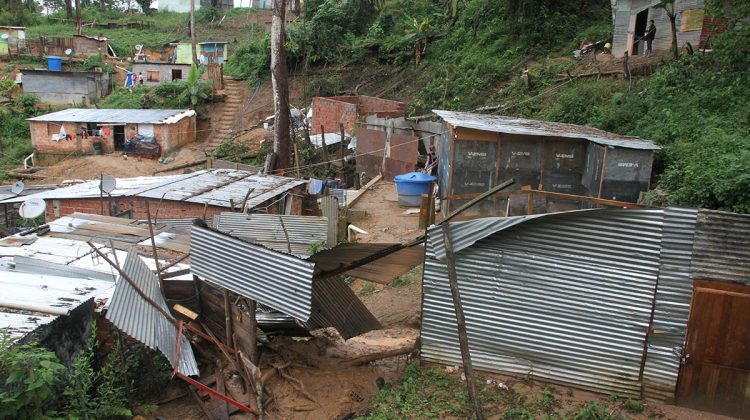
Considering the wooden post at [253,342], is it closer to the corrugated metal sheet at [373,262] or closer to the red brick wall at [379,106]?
the corrugated metal sheet at [373,262]

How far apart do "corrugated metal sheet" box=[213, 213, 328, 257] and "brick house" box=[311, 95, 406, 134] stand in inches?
569

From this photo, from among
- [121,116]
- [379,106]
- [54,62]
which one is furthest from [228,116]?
[54,62]

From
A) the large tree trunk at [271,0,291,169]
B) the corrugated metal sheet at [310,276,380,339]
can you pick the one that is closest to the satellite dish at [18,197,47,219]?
the corrugated metal sheet at [310,276,380,339]

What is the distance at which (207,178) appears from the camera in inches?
612

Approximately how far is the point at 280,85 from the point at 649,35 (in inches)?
496

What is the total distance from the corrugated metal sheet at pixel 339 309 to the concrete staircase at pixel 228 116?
69.5 feet

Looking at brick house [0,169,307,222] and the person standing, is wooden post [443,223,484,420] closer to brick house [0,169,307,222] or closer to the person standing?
brick house [0,169,307,222]

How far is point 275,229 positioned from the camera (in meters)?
10.0

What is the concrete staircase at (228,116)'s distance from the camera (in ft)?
92.5

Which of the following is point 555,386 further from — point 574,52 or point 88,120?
point 88,120

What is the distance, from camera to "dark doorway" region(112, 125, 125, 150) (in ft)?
86.4

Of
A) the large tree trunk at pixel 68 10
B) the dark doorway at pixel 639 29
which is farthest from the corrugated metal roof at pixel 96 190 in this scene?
the large tree trunk at pixel 68 10

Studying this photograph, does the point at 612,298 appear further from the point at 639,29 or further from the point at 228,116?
the point at 228,116

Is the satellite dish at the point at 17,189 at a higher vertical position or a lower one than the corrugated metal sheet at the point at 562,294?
lower
